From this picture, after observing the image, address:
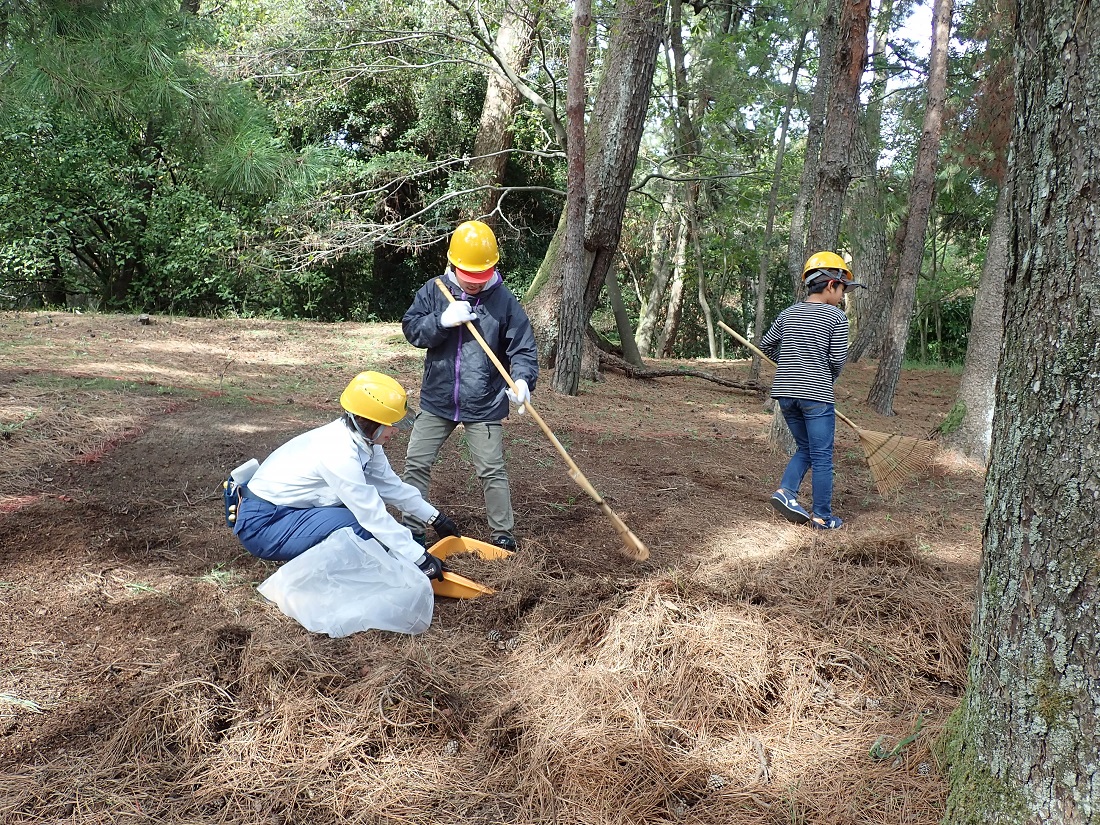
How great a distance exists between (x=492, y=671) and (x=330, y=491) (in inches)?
40.9

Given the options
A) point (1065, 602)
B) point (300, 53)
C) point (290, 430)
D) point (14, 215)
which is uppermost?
point (300, 53)

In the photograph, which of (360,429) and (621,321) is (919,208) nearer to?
(621,321)

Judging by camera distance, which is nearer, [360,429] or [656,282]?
[360,429]

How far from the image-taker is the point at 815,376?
15.2 ft

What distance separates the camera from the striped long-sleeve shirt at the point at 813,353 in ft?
15.2

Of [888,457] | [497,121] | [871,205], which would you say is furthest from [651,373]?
[871,205]

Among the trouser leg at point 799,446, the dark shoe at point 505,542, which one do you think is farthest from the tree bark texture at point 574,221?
the dark shoe at point 505,542

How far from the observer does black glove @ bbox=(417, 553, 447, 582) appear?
323 cm

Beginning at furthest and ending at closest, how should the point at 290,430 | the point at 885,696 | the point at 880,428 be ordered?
the point at 880,428, the point at 290,430, the point at 885,696

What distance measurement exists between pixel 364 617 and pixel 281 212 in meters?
8.52

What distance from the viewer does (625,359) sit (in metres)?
10.3

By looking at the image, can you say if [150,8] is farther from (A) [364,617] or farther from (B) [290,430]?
(A) [364,617]

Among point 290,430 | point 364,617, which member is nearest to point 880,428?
point 290,430

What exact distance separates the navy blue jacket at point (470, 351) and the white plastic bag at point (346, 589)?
1.09 meters
